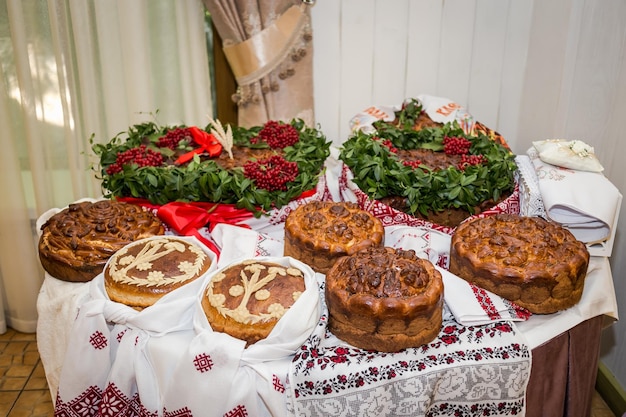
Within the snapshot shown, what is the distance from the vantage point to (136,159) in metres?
1.90

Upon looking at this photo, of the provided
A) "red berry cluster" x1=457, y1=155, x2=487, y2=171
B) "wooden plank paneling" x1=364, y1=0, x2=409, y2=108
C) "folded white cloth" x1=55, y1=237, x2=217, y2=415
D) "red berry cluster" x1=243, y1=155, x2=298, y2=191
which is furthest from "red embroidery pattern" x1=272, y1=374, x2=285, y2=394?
"wooden plank paneling" x1=364, y1=0, x2=409, y2=108

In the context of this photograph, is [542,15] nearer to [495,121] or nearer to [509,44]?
[509,44]

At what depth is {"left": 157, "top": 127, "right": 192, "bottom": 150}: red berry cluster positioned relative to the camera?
211 cm

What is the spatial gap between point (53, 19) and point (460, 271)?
2.13 meters

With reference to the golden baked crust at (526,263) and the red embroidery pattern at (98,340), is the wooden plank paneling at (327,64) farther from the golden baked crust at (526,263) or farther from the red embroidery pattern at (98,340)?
the red embroidery pattern at (98,340)

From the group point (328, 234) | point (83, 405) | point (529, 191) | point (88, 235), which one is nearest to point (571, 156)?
point (529, 191)

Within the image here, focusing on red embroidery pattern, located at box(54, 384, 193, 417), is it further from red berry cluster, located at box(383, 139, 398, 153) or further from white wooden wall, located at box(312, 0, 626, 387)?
white wooden wall, located at box(312, 0, 626, 387)

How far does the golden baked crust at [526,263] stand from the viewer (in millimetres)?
1370

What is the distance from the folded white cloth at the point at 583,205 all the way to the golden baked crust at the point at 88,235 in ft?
4.00

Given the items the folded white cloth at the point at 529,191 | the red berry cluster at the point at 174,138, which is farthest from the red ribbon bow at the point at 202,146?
the folded white cloth at the point at 529,191

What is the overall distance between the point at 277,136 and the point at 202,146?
295 millimetres

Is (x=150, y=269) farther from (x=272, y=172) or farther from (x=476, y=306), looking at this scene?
(x=476, y=306)

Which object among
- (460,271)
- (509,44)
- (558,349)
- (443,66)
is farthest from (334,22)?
(558,349)

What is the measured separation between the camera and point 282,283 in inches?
53.2
